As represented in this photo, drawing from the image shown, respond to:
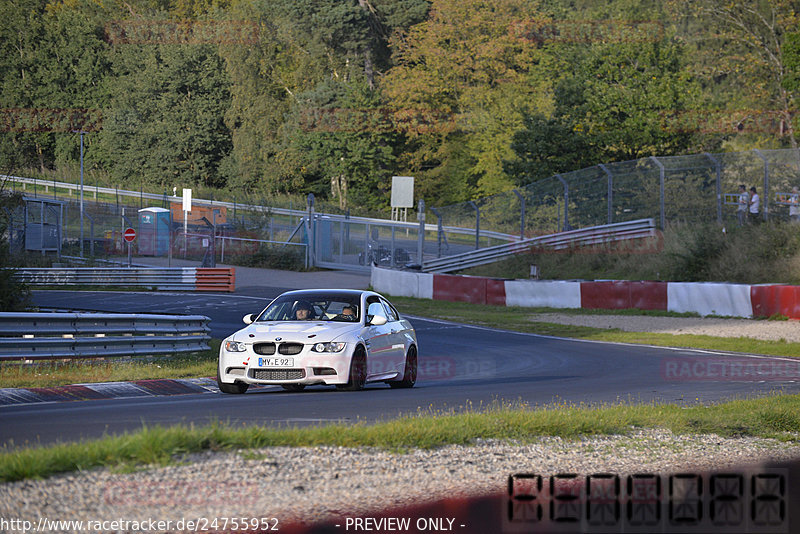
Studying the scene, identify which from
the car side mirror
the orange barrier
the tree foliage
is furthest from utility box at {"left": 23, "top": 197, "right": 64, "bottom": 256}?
the car side mirror

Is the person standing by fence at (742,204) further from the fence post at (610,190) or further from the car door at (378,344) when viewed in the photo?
the car door at (378,344)

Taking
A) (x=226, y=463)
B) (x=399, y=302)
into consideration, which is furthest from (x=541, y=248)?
(x=226, y=463)

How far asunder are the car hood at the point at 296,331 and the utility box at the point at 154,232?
133 ft

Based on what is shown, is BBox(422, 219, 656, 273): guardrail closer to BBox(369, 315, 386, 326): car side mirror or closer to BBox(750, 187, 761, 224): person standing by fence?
BBox(750, 187, 761, 224): person standing by fence

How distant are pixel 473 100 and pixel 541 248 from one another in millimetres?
32213

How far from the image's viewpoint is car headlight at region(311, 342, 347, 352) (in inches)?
490

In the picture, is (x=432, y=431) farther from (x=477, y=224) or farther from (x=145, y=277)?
(x=145, y=277)

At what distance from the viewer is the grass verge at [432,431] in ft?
22.7

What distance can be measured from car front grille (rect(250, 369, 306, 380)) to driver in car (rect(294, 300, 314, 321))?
45.4 inches

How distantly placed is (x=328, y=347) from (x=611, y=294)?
16.6m

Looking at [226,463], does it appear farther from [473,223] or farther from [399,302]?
[473,223]

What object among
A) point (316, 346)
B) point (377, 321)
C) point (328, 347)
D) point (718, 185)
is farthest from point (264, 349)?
point (718, 185)

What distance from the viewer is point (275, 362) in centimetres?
1242

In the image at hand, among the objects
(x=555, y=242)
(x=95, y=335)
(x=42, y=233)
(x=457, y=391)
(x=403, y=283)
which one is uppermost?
(x=42, y=233)
